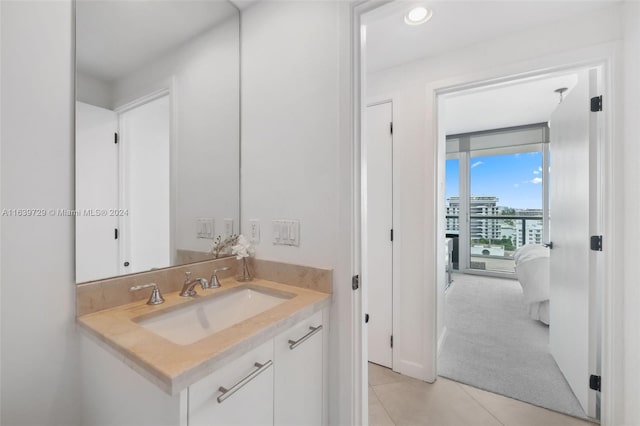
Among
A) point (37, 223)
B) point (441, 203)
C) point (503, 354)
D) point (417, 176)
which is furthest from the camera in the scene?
point (503, 354)

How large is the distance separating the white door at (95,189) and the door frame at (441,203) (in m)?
1.01

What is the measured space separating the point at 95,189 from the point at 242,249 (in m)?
0.66

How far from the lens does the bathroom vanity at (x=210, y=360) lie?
698 millimetres

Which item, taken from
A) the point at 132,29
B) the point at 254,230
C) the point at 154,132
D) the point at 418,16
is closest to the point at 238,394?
the point at 254,230

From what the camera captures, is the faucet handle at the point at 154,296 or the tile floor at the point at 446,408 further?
the tile floor at the point at 446,408

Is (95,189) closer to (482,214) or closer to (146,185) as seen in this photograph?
(146,185)

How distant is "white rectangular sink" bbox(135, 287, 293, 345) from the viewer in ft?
3.47

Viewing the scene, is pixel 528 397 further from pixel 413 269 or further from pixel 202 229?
pixel 202 229

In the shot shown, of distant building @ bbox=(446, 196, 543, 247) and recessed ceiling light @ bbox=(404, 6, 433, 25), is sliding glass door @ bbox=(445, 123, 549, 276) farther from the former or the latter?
recessed ceiling light @ bbox=(404, 6, 433, 25)

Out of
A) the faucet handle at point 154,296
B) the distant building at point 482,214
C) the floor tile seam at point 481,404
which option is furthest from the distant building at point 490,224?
the faucet handle at point 154,296

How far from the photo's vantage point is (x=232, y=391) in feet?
2.53

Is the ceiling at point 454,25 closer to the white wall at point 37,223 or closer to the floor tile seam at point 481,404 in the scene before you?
the white wall at point 37,223

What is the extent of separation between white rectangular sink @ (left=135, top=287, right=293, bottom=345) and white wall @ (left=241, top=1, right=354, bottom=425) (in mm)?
216

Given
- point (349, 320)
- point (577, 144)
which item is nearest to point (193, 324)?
point (349, 320)
